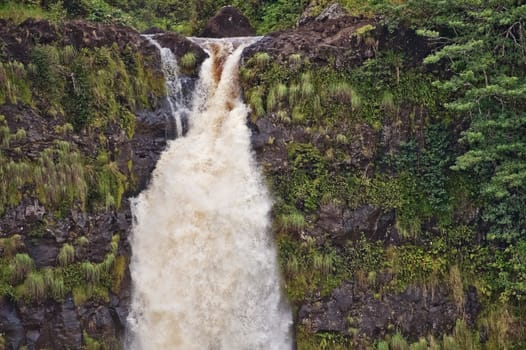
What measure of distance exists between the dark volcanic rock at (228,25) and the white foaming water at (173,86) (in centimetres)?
521

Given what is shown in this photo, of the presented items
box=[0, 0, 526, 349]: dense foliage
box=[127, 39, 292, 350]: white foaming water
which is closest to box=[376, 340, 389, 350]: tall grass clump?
box=[0, 0, 526, 349]: dense foliage

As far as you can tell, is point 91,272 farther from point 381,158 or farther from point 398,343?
point 381,158

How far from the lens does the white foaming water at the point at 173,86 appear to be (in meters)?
13.8

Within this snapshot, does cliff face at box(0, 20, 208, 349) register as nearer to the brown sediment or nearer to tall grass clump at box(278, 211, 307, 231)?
the brown sediment

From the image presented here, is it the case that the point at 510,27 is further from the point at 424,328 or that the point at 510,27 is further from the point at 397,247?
the point at 424,328

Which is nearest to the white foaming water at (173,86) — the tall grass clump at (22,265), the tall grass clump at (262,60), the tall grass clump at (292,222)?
the tall grass clump at (262,60)

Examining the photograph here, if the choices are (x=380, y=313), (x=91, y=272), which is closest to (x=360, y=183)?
(x=380, y=313)

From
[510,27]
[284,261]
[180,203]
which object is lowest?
[284,261]

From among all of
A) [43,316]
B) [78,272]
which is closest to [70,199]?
[78,272]

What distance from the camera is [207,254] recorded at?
39.3ft

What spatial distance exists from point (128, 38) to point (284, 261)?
762 centimetres

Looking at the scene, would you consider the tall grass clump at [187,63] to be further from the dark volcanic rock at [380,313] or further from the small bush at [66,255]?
the dark volcanic rock at [380,313]

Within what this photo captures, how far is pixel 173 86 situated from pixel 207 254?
5.13 meters

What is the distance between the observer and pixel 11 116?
11.1m
